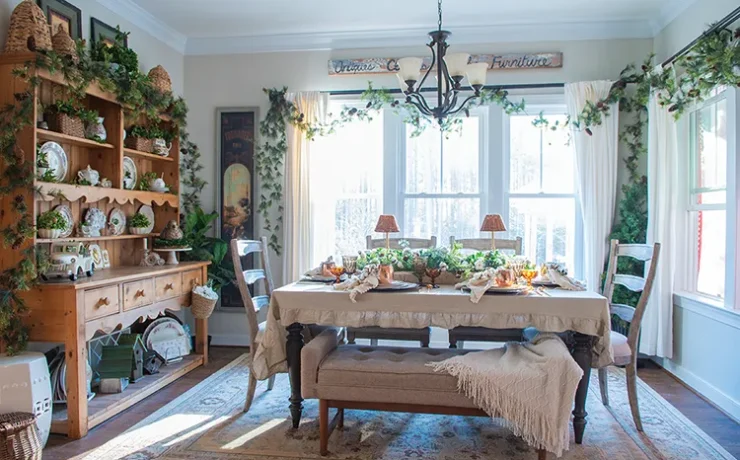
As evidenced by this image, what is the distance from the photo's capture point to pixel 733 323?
338 cm

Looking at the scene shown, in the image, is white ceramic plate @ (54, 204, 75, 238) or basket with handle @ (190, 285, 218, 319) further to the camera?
basket with handle @ (190, 285, 218, 319)

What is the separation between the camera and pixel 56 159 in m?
3.37

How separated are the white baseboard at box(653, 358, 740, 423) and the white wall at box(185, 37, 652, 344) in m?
2.50

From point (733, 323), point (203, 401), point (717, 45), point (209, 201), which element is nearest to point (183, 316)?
point (209, 201)

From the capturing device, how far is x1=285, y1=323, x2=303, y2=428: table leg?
9.79 feet

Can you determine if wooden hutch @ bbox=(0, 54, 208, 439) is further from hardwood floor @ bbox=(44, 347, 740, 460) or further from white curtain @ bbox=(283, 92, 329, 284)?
white curtain @ bbox=(283, 92, 329, 284)

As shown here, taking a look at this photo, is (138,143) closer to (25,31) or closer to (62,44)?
(62,44)

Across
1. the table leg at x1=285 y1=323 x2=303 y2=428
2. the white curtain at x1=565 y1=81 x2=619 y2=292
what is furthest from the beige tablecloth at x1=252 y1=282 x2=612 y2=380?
the white curtain at x1=565 y1=81 x2=619 y2=292

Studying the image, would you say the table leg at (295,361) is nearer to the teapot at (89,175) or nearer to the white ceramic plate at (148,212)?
the teapot at (89,175)

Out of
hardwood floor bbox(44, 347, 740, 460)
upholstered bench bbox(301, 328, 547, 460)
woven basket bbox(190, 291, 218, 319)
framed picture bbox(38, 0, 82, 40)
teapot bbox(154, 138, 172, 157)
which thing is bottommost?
hardwood floor bbox(44, 347, 740, 460)

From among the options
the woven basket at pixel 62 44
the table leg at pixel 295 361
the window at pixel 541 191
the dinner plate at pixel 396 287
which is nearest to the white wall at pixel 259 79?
the window at pixel 541 191

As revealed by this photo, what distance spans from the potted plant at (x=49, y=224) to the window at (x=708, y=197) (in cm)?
420

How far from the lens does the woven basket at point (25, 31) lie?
3047mm

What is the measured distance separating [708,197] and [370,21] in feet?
9.83
